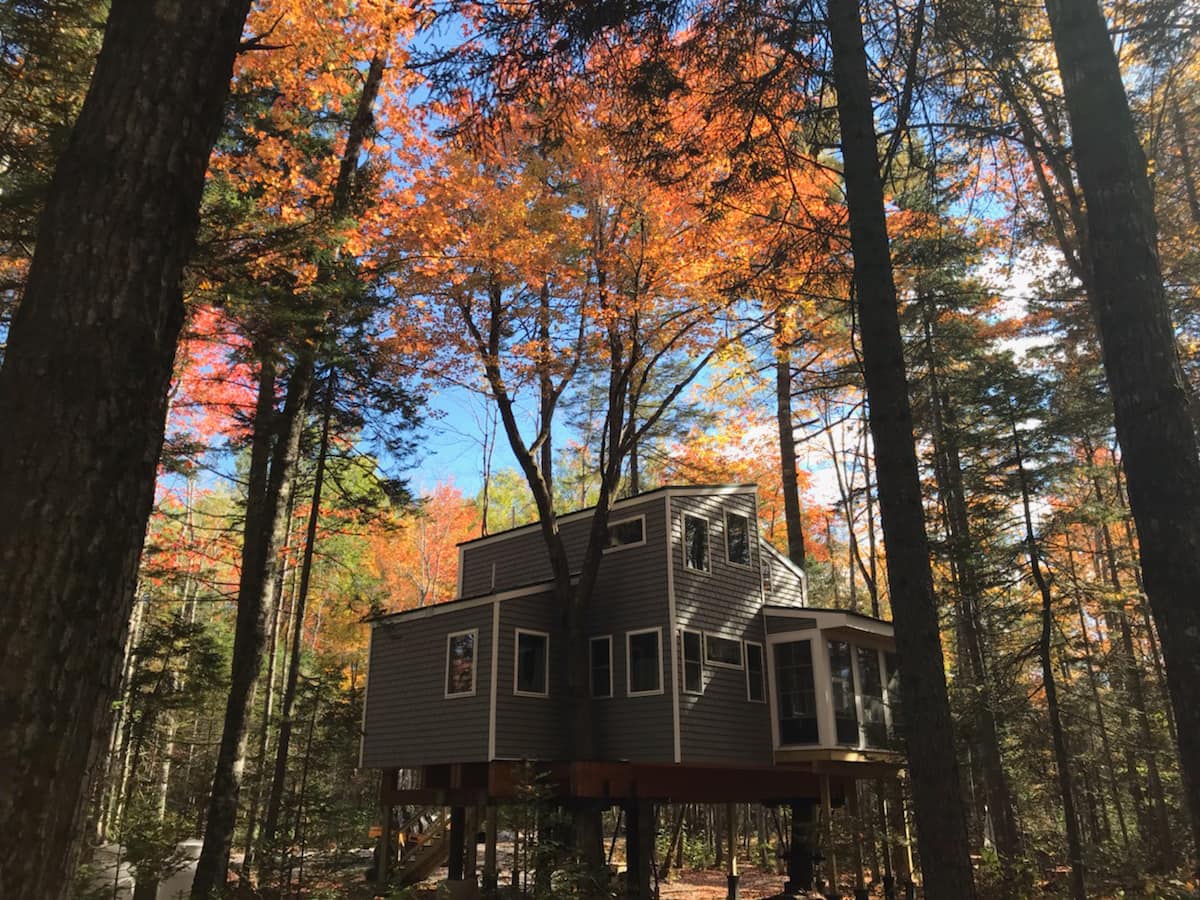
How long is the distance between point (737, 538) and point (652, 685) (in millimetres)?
3941

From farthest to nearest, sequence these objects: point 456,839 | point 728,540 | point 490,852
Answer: point 728,540
point 456,839
point 490,852

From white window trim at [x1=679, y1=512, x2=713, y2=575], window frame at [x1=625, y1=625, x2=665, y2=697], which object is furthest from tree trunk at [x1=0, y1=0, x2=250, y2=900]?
white window trim at [x1=679, y1=512, x2=713, y2=575]

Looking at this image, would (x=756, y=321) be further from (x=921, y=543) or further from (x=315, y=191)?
(x=921, y=543)

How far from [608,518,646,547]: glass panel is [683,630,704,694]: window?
2.10 metres

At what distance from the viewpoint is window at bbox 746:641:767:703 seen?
1532cm

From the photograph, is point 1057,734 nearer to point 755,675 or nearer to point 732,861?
point 755,675

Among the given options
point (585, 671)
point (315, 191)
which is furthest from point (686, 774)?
point (315, 191)

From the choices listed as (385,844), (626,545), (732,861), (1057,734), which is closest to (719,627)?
(626,545)

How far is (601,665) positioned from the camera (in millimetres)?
15016

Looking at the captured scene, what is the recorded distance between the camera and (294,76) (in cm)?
1161

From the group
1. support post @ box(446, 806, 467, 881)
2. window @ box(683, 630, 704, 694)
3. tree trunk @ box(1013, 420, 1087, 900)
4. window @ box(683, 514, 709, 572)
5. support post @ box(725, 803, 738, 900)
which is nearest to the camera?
tree trunk @ box(1013, 420, 1087, 900)

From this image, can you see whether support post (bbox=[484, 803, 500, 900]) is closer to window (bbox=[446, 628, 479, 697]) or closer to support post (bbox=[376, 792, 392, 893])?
window (bbox=[446, 628, 479, 697])

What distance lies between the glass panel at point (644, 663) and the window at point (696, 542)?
1.64m

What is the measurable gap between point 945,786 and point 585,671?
349 inches
